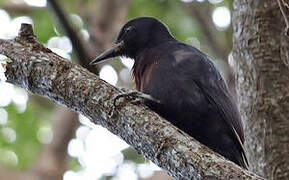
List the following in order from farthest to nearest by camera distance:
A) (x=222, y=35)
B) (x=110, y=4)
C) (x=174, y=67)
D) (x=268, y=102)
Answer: (x=222, y=35)
(x=110, y=4)
(x=174, y=67)
(x=268, y=102)

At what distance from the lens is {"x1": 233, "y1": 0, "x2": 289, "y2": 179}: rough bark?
3.48 meters

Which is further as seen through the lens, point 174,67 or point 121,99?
point 174,67

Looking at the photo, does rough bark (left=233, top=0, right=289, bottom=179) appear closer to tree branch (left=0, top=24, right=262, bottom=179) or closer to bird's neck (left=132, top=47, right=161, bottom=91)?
bird's neck (left=132, top=47, right=161, bottom=91)

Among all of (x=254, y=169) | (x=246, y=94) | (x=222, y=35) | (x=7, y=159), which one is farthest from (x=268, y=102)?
(x=7, y=159)

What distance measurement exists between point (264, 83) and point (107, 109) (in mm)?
1137

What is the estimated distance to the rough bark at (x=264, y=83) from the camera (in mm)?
3483

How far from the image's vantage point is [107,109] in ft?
9.65

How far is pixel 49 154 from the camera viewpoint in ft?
17.0

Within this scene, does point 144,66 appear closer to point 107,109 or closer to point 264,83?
point 264,83

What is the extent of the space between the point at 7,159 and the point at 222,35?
10.1 feet

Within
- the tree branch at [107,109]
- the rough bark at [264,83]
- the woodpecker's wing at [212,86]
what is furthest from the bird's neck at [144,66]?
the tree branch at [107,109]

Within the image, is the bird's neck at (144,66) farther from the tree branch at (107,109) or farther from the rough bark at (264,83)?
the tree branch at (107,109)

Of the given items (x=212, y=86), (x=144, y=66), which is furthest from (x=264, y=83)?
(x=144, y=66)

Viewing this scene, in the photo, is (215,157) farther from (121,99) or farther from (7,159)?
(7,159)
